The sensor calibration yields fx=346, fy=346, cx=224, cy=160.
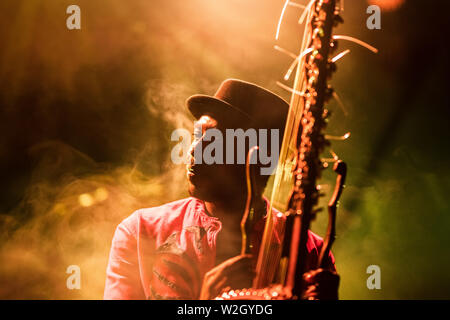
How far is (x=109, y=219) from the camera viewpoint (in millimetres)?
2406

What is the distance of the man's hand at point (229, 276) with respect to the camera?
3.62 feet

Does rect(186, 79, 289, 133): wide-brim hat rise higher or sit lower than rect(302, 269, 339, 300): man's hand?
higher

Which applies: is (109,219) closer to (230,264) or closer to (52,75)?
(52,75)

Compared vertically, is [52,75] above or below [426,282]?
above

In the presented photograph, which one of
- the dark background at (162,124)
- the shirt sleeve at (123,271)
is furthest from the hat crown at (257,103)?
the shirt sleeve at (123,271)

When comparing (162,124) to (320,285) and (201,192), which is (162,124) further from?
(320,285)

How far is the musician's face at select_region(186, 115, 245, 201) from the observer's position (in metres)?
1.59

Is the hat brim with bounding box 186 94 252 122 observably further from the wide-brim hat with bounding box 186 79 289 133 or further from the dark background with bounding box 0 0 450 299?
the dark background with bounding box 0 0 450 299

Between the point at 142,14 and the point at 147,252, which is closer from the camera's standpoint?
the point at 147,252

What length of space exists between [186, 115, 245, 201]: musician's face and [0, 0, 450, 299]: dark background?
2.59 feet

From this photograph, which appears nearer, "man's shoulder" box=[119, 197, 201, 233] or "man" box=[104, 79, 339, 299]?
"man" box=[104, 79, 339, 299]

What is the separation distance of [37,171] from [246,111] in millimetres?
1576

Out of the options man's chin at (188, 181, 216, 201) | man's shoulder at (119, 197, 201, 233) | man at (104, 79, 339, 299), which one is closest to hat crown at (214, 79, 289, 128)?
man at (104, 79, 339, 299)

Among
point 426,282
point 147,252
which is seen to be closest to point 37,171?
point 147,252
